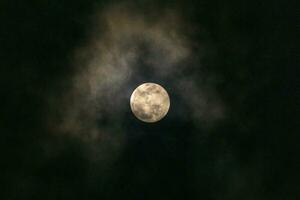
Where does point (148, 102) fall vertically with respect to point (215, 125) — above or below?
above

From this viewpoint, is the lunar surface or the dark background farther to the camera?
the lunar surface

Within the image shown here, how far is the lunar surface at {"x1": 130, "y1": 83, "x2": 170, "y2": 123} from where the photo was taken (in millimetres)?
11047

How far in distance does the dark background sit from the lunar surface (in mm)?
190

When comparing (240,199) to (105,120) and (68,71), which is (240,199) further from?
(68,71)

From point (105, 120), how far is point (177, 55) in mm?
2438

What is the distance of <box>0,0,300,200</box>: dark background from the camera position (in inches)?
428

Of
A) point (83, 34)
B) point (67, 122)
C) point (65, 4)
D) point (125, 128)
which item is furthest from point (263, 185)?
point (65, 4)

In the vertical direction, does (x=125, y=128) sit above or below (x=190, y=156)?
above

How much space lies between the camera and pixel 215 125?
11.2m

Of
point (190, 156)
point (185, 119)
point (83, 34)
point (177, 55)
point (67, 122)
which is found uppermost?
point (83, 34)

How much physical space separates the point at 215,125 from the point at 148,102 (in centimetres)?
180

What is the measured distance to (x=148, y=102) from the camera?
11.2 m

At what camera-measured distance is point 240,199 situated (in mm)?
11125

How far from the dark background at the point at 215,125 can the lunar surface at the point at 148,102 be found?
190mm
